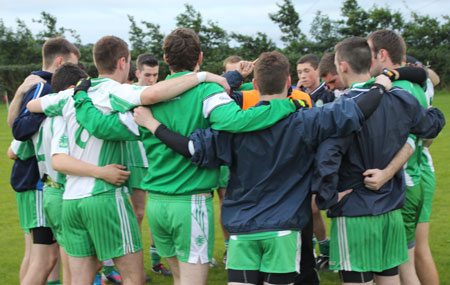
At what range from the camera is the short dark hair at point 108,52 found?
12.0 ft

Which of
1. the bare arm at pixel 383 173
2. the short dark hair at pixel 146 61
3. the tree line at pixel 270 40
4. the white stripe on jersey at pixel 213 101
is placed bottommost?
the bare arm at pixel 383 173

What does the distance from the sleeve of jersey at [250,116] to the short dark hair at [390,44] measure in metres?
Answer: 1.35

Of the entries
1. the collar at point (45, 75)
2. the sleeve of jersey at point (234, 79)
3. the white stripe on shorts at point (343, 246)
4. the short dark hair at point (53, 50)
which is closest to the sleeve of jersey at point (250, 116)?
the sleeve of jersey at point (234, 79)

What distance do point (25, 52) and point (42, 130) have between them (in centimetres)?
4344

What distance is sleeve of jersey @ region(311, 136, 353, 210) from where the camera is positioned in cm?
300

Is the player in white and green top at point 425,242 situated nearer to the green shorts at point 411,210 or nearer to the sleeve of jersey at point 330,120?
the green shorts at point 411,210

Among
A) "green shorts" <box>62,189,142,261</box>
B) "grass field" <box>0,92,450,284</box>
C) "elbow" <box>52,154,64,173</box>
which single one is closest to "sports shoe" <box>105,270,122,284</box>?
"grass field" <box>0,92,450,284</box>

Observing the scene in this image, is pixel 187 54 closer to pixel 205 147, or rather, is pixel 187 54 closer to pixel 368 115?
pixel 205 147

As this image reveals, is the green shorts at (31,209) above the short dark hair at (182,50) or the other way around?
the other way around

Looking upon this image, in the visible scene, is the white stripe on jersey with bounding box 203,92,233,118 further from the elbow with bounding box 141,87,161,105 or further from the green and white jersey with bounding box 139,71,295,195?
the elbow with bounding box 141,87,161,105

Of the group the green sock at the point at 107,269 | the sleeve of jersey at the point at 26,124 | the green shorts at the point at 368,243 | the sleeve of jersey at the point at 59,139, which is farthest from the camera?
the green sock at the point at 107,269

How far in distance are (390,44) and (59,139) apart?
9.15ft

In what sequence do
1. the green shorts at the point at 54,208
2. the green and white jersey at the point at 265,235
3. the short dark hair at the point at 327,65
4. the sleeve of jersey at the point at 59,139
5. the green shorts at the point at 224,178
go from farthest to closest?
1. the short dark hair at the point at 327,65
2. the green shorts at the point at 224,178
3. the green shorts at the point at 54,208
4. the sleeve of jersey at the point at 59,139
5. the green and white jersey at the point at 265,235

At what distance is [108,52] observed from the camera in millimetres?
3656
